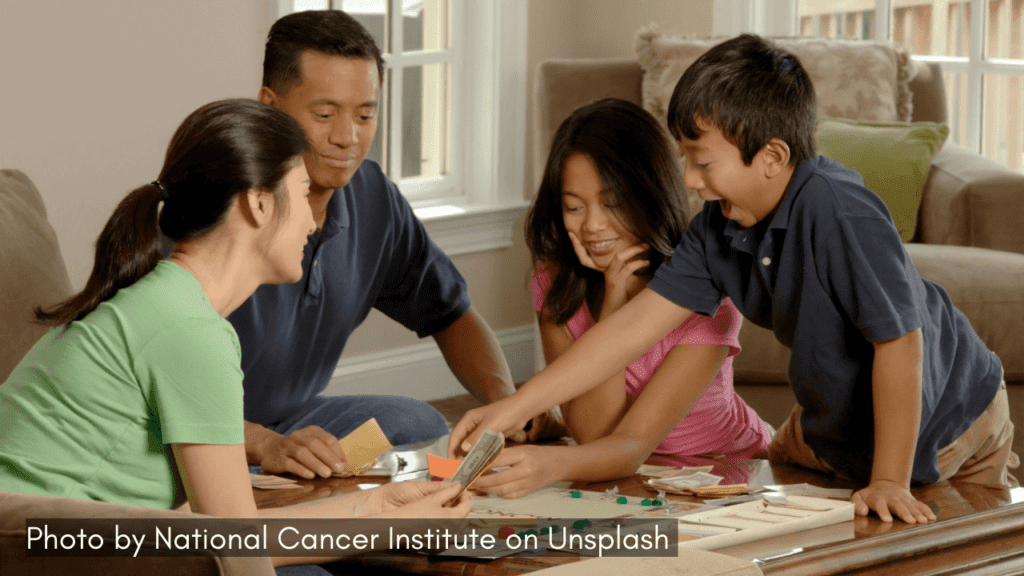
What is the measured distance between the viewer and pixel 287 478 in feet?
5.46

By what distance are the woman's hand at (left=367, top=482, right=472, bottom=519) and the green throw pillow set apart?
237 centimetres

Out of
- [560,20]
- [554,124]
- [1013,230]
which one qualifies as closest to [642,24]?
[560,20]

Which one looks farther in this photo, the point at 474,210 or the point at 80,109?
the point at 474,210

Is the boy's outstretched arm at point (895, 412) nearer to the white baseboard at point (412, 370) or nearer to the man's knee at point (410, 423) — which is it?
the man's knee at point (410, 423)

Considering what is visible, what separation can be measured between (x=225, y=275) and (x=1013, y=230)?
2.61 metres

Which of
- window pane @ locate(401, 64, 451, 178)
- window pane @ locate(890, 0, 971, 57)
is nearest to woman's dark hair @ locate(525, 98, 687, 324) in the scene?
window pane @ locate(401, 64, 451, 178)

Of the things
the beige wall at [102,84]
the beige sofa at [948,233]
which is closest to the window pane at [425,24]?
the beige sofa at [948,233]

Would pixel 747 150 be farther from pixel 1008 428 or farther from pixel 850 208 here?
pixel 1008 428

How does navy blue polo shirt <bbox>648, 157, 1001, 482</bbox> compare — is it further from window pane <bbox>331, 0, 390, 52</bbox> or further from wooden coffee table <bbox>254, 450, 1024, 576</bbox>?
window pane <bbox>331, 0, 390, 52</bbox>

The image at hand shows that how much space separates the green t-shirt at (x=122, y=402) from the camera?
1.23 meters

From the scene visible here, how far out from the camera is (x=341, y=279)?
219cm

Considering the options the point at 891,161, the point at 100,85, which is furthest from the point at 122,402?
the point at 891,161

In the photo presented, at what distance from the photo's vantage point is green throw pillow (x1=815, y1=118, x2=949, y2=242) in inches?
136

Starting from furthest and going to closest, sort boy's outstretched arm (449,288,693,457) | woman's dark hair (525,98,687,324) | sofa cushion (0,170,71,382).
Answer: woman's dark hair (525,98,687,324), sofa cushion (0,170,71,382), boy's outstretched arm (449,288,693,457)
